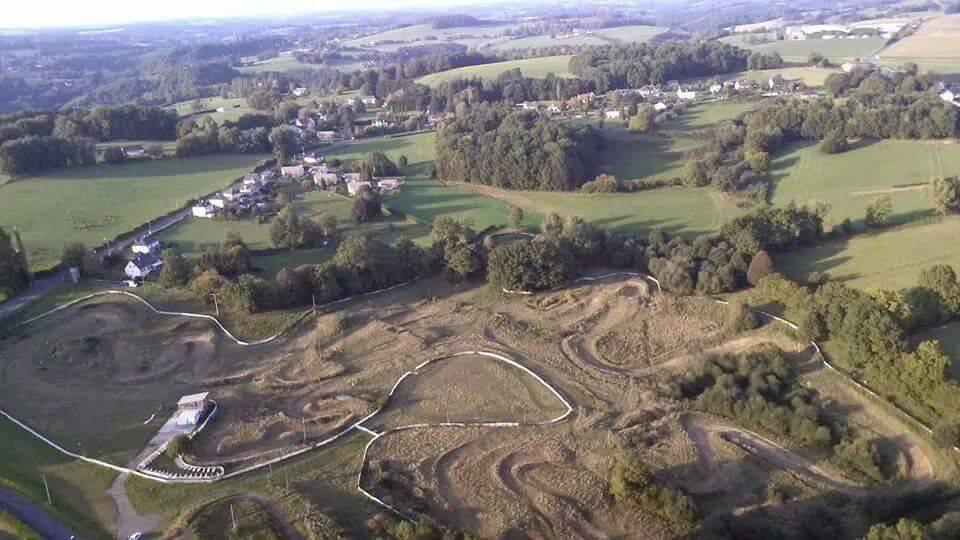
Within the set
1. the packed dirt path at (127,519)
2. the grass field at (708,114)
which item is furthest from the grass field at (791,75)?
the packed dirt path at (127,519)

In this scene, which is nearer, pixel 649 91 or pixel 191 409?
pixel 191 409

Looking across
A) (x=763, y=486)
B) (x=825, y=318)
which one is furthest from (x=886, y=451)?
(x=825, y=318)

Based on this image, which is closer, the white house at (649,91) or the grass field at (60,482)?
the grass field at (60,482)

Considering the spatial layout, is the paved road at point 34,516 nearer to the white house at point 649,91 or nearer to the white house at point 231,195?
the white house at point 231,195

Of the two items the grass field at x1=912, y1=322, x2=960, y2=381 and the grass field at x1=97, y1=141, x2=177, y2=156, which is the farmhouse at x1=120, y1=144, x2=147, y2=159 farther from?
the grass field at x1=912, y1=322, x2=960, y2=381

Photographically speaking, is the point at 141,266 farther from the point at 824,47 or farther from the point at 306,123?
the point at 824,47

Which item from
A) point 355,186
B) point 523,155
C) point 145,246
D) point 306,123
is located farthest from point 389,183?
point 306,123
